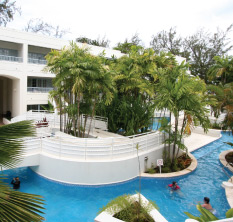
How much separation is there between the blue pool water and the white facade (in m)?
11.3

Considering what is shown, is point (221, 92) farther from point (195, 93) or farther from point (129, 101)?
point (129, 101)

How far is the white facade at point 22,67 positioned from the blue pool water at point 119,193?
11.3 meters

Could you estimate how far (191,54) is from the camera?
46344 mm

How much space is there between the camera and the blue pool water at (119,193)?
7.25 meters

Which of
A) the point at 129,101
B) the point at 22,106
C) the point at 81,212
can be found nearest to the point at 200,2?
the point at 129,101

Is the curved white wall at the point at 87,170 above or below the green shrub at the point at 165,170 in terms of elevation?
above

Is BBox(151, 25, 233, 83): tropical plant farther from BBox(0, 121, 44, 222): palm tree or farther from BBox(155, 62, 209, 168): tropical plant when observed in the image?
BBox(0, 121, 44, 222): palm tree

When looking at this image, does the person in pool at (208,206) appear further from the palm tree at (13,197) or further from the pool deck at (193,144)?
the palm tree at (13,197)

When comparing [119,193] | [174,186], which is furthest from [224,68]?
[119,193]

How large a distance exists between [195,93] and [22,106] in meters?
16.1

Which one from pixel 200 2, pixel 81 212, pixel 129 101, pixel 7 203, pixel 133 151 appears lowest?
pixel 81 212

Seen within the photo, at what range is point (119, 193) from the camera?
341 inches

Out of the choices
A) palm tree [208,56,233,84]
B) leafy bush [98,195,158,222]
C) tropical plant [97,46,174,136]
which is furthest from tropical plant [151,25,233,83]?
leafy bush [98,195,158,222]

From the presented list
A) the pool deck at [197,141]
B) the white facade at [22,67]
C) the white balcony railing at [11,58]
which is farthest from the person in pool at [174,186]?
the white balcony railing at [11,58]
